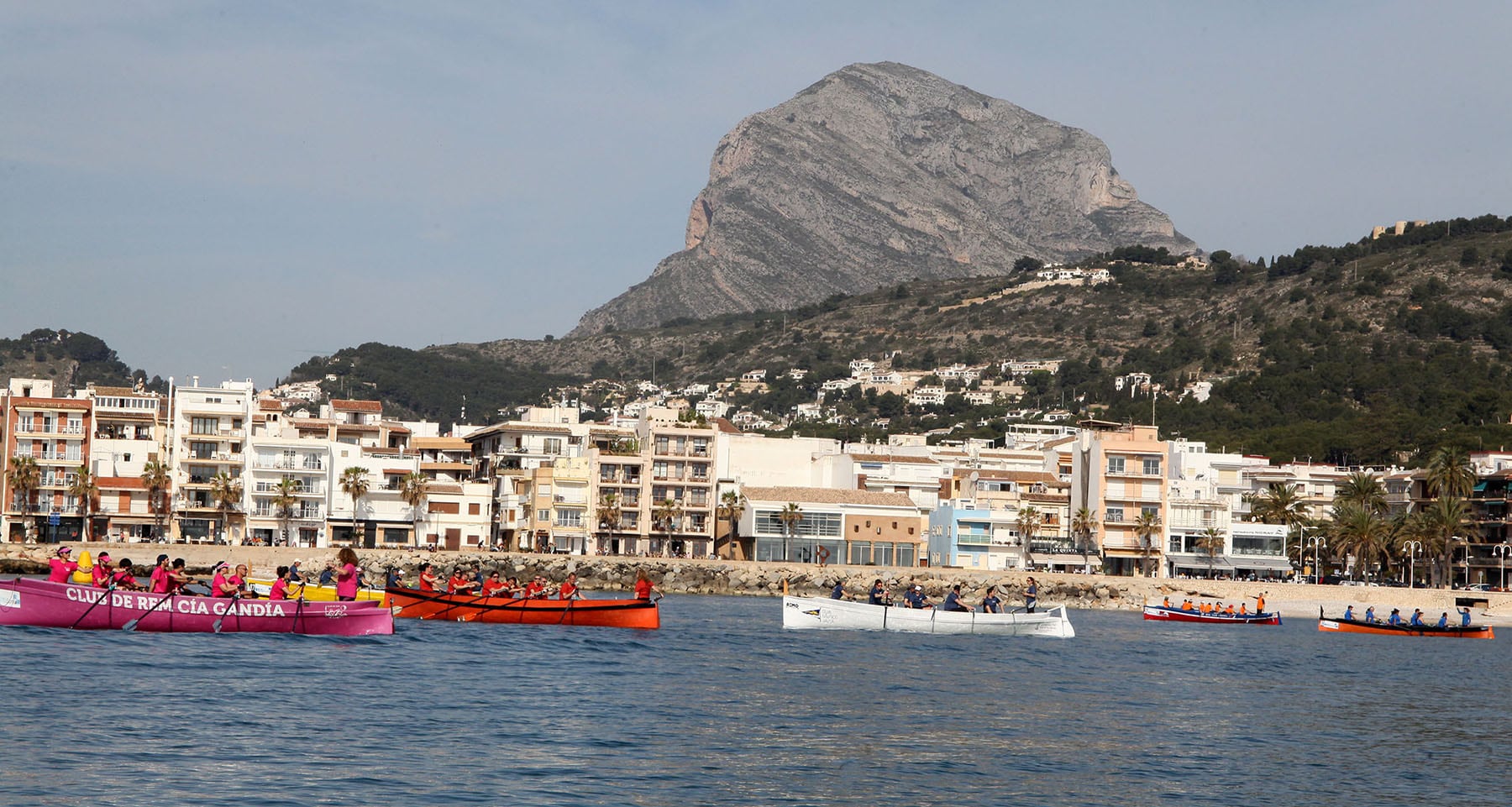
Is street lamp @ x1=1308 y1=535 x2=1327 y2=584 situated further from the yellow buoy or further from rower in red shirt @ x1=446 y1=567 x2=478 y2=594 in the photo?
the yellow buoy

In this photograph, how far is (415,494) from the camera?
357 ft

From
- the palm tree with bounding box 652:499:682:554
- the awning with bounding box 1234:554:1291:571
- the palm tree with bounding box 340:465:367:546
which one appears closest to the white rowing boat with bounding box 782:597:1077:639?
the palm tree with bounding box 652:499:682:554

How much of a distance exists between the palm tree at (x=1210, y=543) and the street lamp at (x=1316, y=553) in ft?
24.8

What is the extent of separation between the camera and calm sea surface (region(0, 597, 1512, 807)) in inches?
1055

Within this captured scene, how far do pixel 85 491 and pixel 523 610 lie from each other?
5778 centimetres

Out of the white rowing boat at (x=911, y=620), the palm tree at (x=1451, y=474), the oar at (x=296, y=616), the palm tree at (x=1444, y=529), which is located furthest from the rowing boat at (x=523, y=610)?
the palm tree at (x=1451, y=474)

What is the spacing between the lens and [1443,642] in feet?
268

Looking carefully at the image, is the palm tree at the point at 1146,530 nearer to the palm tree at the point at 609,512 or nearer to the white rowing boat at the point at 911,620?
the palm tree at the point at 609,512

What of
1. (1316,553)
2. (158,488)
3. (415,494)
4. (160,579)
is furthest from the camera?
(1316,553)

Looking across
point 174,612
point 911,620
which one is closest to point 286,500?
point 911,620

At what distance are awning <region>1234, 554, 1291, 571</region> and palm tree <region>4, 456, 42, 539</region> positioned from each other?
8087cm

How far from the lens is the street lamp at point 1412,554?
112125 millimetres

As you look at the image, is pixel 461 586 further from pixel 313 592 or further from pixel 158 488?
pixel 158 488

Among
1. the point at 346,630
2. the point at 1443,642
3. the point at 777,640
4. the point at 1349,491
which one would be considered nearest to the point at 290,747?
the point at 346,630
